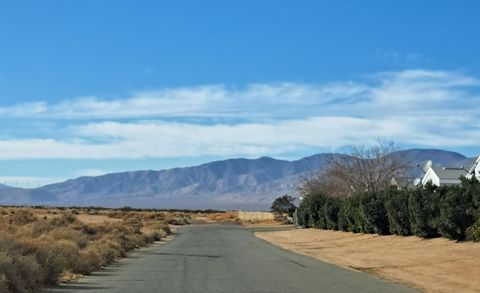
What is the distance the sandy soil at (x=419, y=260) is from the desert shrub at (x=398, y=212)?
689 millimetres

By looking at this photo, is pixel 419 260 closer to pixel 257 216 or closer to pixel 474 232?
pixel 474 232

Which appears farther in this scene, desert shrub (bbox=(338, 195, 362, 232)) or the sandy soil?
desert shrub (bbox=(338, 195, 362, 232))

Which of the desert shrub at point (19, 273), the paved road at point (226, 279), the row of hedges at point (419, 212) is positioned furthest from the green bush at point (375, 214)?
the desert shrub at point (19, 273)

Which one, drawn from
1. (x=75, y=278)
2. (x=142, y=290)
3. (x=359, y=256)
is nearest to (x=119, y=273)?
(x=75, y=278)

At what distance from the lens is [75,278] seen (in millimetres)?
21328

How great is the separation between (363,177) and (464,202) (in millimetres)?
43762

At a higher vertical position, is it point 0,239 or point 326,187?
point 326,187

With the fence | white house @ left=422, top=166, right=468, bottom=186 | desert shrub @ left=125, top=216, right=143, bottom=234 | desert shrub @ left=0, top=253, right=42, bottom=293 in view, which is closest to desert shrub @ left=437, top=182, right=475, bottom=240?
desert shrub @ left=0, top=253, right=42, bottom=293

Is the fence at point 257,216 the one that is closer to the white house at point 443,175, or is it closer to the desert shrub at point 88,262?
the white house at point 443,175

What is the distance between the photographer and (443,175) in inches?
2921

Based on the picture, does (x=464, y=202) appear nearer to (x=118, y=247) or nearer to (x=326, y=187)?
(x=118, y=247)

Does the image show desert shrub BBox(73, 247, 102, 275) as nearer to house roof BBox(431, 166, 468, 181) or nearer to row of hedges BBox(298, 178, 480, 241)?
row of hedges BBox(298, 178, 480, 241)

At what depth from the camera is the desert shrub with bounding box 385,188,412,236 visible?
39.4m

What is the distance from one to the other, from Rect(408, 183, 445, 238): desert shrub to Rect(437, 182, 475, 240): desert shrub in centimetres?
179
